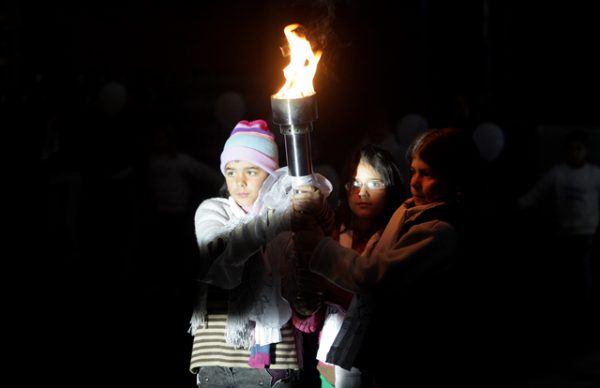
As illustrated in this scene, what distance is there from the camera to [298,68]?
146 inches

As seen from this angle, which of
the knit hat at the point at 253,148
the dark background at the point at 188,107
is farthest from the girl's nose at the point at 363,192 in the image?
the dark background at the point at 188,107

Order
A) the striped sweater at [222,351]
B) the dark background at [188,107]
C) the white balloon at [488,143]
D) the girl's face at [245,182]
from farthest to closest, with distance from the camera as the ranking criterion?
the white balloon at [488,143], the dark background at [188,107], the girl's face at [245,182], the striped sweater at [222,351]

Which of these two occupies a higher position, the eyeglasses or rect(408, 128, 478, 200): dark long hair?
the eyeglasses

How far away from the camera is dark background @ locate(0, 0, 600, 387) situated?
26.2 feet

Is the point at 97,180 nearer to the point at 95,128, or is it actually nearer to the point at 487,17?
the point at 95,128

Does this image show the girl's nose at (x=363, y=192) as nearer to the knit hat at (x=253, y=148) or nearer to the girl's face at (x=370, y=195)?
the girl's face at (x=370, y=195)

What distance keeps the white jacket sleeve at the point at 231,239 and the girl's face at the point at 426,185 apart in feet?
1.73

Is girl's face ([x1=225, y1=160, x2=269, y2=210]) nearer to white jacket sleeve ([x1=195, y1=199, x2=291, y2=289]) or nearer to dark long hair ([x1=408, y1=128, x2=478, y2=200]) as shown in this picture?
white jacket sleeve ([x1=195, y1=199, x2=291, y2=289])

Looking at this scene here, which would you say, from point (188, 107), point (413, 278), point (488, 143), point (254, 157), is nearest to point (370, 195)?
point (254, 157)

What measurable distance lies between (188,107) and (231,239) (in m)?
8.66

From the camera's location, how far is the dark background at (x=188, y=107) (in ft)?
26.2

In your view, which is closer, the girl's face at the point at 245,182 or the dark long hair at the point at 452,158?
the dark long hair at the point at 452,158

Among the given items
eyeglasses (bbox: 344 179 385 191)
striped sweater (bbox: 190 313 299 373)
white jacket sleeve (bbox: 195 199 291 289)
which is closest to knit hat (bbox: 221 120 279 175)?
white jacket sleeve (bbox: 195 199 291 289)

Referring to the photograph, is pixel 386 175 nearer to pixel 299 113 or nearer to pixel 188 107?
Answer: pixel 299 113
